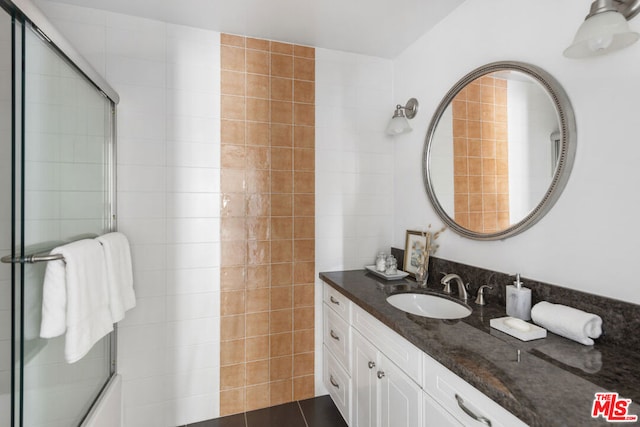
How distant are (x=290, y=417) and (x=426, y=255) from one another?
4.20 feet

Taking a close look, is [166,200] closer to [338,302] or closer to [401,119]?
[338,302]

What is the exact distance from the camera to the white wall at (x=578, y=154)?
1.00m

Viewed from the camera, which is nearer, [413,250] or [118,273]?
[118,273]

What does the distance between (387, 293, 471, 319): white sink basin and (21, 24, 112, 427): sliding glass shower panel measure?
141cm

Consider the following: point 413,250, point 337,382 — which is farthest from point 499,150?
point 337,382

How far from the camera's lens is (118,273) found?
148 centimetres

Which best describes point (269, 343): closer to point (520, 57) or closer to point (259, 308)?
point (259, 308)

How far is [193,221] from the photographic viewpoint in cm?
188

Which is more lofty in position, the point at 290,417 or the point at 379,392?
the point at 379,392

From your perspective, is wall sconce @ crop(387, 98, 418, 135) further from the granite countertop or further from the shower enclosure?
the shower enclosure

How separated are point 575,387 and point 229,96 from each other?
2.03 m

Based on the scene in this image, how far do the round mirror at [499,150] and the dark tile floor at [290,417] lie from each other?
1353 mm
